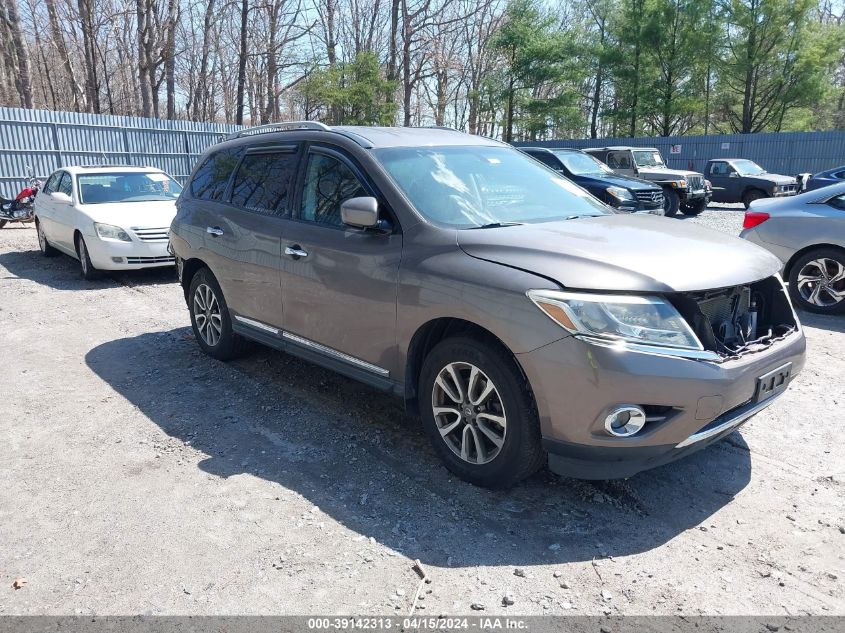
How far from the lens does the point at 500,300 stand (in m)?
3.11

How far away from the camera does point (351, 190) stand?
4090 mm

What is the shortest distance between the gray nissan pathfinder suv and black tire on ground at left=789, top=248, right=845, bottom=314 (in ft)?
12.7

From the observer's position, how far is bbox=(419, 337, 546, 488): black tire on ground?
3127 mm

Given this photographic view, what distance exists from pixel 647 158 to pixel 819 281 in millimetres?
12435

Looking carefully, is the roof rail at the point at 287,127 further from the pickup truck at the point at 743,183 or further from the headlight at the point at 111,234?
the pickup truck at the point at 743,183

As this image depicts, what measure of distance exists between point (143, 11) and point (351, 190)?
91.8ft

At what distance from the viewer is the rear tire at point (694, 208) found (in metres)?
17.7

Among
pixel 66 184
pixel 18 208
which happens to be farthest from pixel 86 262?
pixel 18 208

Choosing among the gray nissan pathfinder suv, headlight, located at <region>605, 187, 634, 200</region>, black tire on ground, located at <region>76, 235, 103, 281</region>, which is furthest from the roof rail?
headlight, located at <region>605, 187, 634, 200</region>

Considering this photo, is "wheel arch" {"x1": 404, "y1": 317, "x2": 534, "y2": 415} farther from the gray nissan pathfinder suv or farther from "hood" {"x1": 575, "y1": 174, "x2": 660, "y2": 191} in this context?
"hood" {"x1": 575, "y1": 174, "x2": 660, "y2": 191}

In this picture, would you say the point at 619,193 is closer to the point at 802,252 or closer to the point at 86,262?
the point at 802,252

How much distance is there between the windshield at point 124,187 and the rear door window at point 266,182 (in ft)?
17.0

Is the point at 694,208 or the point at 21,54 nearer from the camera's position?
the point at 694,208

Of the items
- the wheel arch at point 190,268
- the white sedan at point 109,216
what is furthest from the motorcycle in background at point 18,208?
the wheel arch at point 190,268
